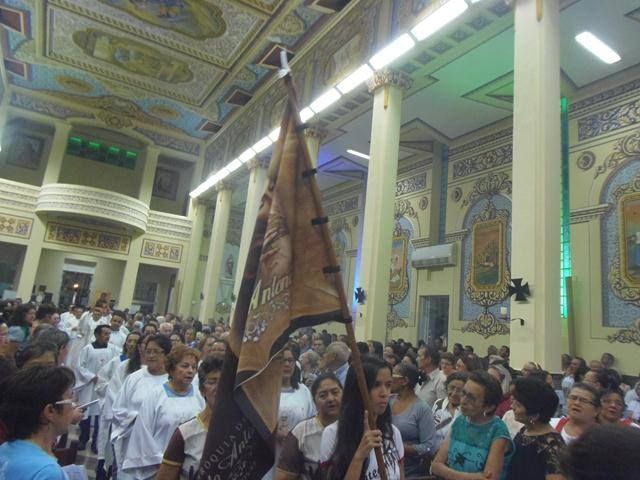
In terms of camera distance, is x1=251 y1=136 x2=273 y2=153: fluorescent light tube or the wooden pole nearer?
the wooden pole

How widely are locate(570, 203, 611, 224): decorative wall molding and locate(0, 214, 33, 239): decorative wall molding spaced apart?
55.0 feet

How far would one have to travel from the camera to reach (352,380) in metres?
1.91

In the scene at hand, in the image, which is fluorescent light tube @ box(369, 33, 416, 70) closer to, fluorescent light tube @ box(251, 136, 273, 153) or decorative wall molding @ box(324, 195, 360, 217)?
fluorescent light tube @ box(251, 136, 273, 153)

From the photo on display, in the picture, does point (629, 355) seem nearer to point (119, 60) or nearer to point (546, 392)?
point (546, 392)

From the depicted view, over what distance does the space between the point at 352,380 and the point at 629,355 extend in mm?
8367

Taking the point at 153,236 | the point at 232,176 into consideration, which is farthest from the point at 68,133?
the point at 232,176

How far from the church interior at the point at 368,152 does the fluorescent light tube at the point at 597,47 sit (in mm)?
84

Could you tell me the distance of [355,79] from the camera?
909 centimetres

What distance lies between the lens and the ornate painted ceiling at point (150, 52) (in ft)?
37.5

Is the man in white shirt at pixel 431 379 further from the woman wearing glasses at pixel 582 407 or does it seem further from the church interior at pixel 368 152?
the woman wearing glasses at pixel 582 407

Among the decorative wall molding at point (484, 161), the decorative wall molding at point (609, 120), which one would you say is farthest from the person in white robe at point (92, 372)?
the decorative wall molding at point (609, 120)

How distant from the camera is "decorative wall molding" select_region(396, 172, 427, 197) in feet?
44.4

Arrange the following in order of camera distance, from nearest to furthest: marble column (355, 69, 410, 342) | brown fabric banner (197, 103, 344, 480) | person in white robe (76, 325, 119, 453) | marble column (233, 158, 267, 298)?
brown fabric banner (197, 103, 344, 480)
person in white robe (76, 325, 119, 453)
marble column (355, 69, 410, 342)
marble column (233, 158, 267, 298)

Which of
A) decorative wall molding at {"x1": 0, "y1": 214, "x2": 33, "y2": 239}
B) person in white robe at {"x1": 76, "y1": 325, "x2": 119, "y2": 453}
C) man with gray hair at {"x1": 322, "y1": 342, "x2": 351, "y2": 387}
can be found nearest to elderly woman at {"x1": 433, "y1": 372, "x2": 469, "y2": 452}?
man with gray hair at {"x1": 322, "y1": 342, "x2": 351, "y2": 387}
